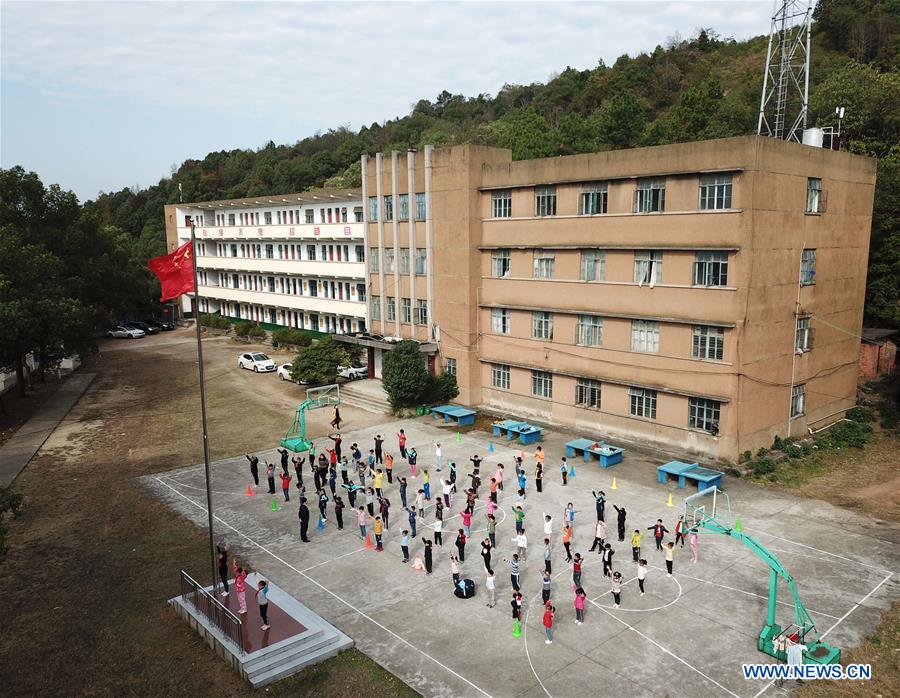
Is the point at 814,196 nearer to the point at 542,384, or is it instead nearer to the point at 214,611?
the point at 542,384

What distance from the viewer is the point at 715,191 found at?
27.7m

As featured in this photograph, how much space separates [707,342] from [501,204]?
1357cm

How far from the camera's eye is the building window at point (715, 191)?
89.7 ft

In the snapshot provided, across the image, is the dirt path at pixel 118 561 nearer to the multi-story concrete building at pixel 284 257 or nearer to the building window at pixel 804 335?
the multi-story concrete building at pixel 284 257

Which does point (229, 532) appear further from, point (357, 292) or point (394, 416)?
point (357, 292)

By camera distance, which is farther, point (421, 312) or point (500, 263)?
point (421, 312)

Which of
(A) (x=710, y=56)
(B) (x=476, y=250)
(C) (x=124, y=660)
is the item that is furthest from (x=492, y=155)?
(A) (x=710, y=56)

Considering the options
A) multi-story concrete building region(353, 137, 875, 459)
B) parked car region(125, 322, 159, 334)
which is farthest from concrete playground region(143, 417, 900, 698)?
parked car region(125, 322, 159, 334)

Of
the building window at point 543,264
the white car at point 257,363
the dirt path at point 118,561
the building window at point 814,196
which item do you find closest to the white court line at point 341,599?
the dirt path at point 118,561

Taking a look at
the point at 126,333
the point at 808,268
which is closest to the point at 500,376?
the point at 808,268

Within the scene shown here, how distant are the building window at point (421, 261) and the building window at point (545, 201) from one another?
7.80m

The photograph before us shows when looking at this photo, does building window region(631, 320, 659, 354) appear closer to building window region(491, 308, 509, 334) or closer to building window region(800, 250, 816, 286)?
building window region(800, 250, 816, 286)

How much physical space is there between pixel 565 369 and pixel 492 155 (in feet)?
41.6

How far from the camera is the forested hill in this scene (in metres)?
44.9
